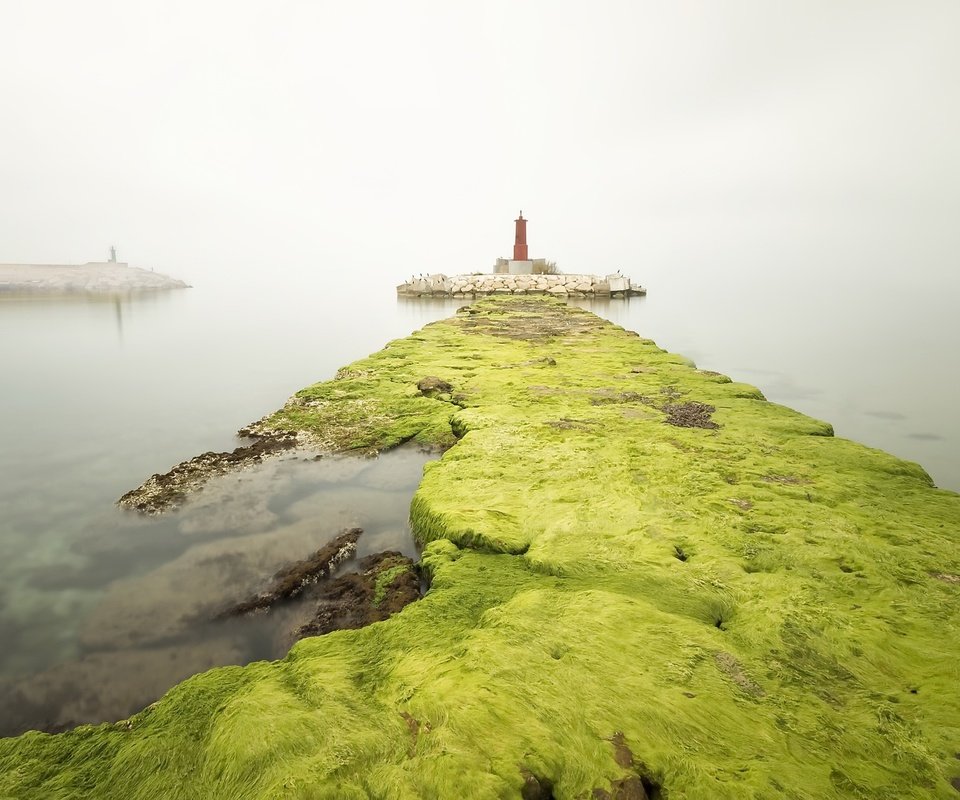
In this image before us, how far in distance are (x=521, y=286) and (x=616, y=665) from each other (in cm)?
4969

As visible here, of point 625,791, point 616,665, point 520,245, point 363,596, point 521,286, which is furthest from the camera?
point 520,245

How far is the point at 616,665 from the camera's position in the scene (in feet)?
13.0

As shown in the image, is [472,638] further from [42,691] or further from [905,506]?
[905,506]

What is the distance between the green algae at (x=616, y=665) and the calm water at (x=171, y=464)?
116 cm

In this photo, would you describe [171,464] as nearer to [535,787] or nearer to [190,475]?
[190,475]

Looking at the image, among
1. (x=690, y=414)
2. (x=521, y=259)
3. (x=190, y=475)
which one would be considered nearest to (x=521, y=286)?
(x=521, y=259)

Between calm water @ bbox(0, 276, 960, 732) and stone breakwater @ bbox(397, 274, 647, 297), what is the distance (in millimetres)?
16026

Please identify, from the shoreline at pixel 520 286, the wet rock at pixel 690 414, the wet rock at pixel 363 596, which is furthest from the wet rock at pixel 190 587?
the shoreline at pixel 520 286

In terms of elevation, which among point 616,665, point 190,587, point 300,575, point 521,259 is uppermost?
point 521,259

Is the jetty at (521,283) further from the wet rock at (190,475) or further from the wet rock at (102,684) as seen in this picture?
the wet rock at (102,684)

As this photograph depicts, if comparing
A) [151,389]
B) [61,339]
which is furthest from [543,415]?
[61,339]

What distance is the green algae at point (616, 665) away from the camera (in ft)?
10.3

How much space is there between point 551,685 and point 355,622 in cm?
213

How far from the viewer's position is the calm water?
16.4 feet
